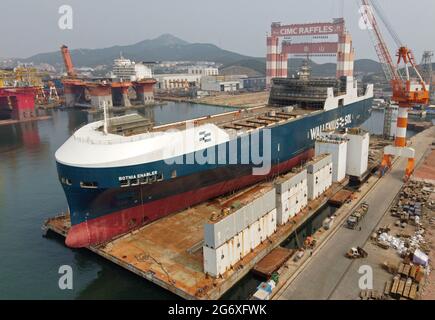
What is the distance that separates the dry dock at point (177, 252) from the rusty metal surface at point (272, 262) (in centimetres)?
28

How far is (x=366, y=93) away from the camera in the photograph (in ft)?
168

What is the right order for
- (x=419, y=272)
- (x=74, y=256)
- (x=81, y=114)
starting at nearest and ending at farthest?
(x=419, y=272)
(x=74, y=256)
(x=81, y=114)

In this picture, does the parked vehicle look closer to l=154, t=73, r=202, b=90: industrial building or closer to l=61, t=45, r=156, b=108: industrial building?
l=61, t=45, r=156, b=108: industrial building

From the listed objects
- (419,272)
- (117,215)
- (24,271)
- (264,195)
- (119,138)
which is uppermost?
(119,138)

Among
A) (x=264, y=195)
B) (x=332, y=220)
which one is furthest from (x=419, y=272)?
(x=264, y=195)

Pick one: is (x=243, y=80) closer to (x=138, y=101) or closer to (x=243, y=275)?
(x=138, y=101)

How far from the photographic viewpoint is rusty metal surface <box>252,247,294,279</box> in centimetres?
1765

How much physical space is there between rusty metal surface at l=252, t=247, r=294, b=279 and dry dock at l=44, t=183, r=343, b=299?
0.28 meters

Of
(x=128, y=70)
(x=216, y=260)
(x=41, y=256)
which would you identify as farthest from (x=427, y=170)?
(x=128, y=70)

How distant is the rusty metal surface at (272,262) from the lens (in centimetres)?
1765

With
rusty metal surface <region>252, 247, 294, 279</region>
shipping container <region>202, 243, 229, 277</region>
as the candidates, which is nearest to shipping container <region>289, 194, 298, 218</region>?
rusty metal surface <region>252, 247, 294, 279</region>

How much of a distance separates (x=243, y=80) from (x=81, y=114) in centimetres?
8013

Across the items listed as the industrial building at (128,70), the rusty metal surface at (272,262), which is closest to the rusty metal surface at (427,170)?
the rusty metal surface at (272,262)

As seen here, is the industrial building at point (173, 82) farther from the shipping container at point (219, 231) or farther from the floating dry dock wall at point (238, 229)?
the shipping container at point (219, 231)
